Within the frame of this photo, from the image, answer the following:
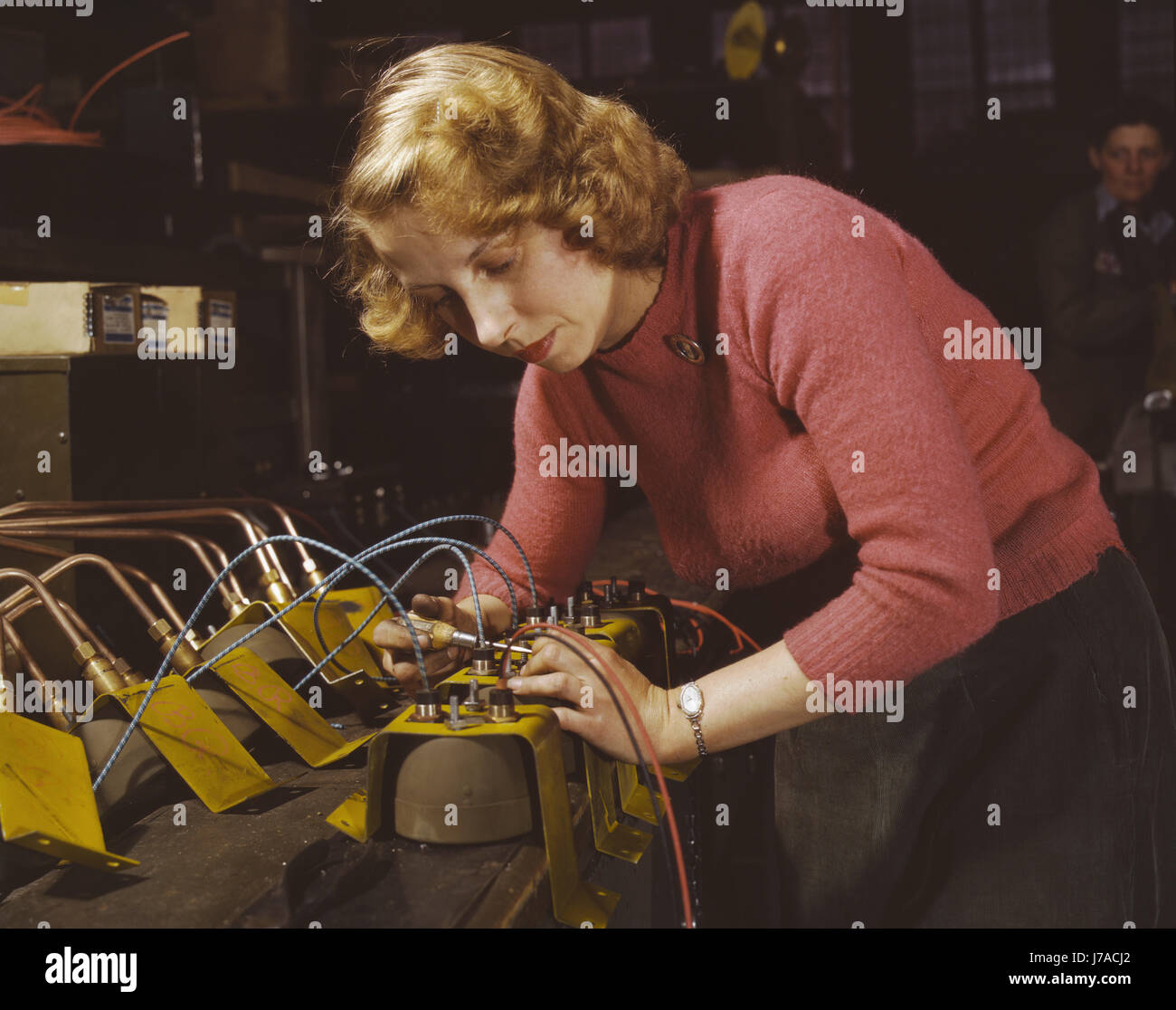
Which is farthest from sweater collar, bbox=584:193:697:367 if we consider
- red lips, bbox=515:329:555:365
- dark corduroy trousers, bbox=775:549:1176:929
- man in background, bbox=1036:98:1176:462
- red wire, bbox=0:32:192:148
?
man in background, bbox=1036:98:1176:462

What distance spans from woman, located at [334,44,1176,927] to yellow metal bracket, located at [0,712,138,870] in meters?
0.31

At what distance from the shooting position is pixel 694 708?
97 cm

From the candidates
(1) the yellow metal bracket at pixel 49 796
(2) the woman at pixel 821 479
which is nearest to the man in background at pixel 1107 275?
(2) the woman at pixel 821 479

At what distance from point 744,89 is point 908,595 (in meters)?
2.66

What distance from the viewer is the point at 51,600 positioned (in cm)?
121

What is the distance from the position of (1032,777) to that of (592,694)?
18.4 inches

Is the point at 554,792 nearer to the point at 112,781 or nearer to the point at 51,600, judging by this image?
the point at 112,781

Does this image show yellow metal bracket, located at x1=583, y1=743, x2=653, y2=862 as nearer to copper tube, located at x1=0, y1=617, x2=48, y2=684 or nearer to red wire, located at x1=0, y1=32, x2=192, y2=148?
copper tube, located at x1=0, y1=617, x2=48, y2=684

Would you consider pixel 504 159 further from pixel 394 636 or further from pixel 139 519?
pixel 139 519

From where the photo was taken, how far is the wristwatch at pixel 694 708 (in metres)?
0.97


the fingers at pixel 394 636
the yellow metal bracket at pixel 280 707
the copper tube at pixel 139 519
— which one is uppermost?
the copper tube at pixel 139 519

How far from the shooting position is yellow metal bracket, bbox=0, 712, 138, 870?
852mm

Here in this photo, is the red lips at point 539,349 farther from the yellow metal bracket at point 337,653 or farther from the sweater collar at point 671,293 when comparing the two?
the yellow metal bracket at point 337,653

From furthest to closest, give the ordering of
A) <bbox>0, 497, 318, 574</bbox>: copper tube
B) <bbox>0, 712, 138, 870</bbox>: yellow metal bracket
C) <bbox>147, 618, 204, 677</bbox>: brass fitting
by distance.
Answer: <bbox>0, 497, 318, 574</bbox>: copper tube
<bbox>147, 618, 204, 677</bbox>: brass fitting
<bbox>0, 712, 138, 870</bbox>: yellow metal bracket
